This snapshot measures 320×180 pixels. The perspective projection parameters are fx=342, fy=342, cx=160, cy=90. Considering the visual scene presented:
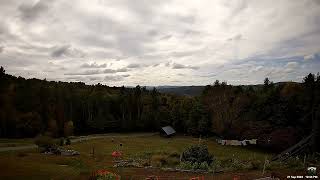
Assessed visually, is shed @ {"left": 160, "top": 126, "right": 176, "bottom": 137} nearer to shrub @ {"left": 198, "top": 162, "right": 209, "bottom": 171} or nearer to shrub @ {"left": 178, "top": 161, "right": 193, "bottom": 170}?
shrub @ {"left": 178, "top": 161, "right": 193, "bottom": 170}

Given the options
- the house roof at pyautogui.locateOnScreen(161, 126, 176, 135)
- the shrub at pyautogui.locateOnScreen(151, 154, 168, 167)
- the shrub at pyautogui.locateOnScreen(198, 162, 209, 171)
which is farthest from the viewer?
the house roof at pyautogui.locateOnScreen(161, 126, 176, 135)

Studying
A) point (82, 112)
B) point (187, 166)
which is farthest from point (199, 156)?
point (82, 112)

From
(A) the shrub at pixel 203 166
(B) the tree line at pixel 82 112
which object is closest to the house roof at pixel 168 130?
(B) the tree line at pixel 82 112

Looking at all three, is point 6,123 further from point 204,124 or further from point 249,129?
point 249,129

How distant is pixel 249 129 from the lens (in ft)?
245

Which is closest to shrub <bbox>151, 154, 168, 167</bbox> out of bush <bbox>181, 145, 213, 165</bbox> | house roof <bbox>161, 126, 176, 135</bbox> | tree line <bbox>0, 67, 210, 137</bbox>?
bush <bbox>181, 145, 213, 165</bbox>

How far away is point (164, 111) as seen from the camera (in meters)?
105

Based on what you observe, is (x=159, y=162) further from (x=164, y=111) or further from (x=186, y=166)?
(x=164, y=111)

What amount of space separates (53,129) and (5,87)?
15.6m

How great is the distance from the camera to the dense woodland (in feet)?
231

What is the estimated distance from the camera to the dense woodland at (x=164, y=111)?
2773 inches

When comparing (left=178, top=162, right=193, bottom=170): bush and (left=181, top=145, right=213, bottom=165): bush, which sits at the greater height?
(left=181, top=145, right=213, bottom=165): bush

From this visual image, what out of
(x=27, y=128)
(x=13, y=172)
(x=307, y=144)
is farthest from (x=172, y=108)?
(x=13, y=172)

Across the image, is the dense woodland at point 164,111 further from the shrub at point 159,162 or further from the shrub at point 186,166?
the shrub at point 186,166
